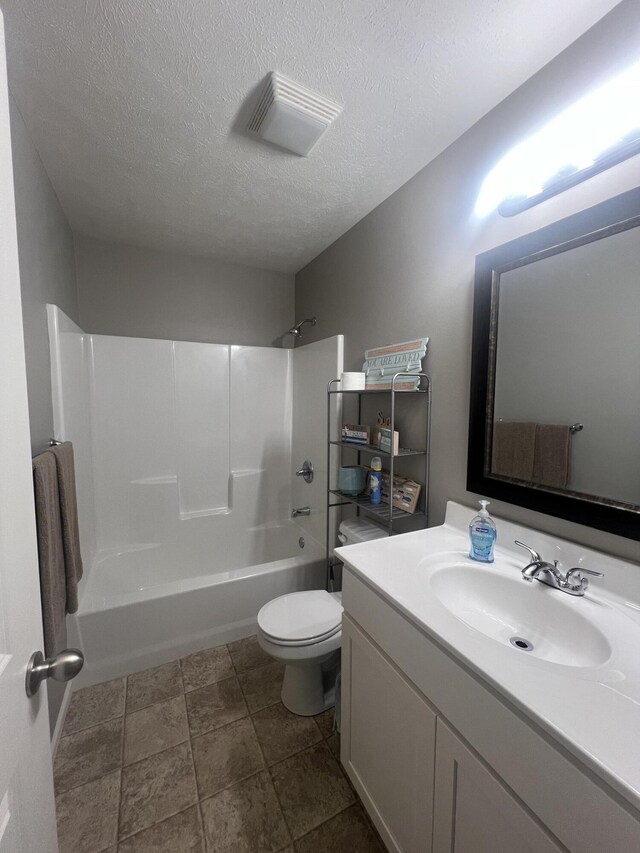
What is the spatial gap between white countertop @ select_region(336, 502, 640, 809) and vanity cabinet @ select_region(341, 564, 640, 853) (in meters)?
0.04

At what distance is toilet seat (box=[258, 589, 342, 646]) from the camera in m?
1.40

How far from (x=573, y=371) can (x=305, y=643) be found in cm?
137

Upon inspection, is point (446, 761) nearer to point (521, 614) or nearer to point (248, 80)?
point (521, 614)

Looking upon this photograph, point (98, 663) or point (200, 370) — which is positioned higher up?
point (200, 370)

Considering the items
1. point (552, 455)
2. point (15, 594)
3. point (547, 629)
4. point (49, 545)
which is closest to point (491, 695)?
point (547, 629)

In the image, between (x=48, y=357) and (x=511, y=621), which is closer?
(x=511, y=621)

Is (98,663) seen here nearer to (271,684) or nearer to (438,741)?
(271,684)

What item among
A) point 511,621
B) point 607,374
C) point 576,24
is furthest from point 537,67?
point 511,621

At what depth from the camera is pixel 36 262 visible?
4.50 feet

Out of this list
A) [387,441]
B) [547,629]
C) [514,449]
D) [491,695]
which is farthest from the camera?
[387,441]

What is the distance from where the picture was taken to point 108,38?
0.95m

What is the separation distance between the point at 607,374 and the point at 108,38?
1653mm

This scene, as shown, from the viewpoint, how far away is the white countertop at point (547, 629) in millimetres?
524

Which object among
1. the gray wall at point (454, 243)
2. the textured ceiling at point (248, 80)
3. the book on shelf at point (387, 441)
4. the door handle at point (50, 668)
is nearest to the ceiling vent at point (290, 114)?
the textured ceiling at point (248, 80)
